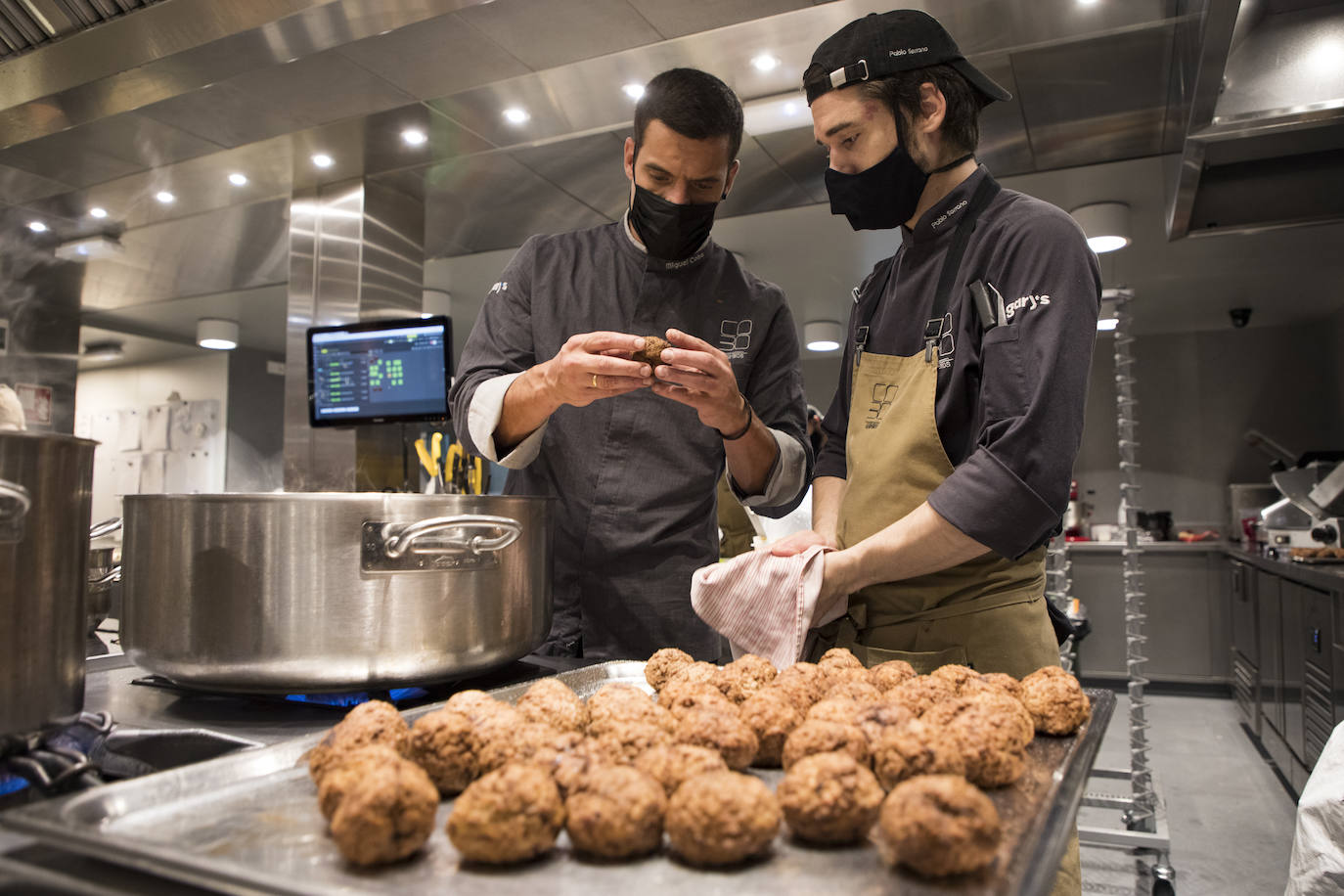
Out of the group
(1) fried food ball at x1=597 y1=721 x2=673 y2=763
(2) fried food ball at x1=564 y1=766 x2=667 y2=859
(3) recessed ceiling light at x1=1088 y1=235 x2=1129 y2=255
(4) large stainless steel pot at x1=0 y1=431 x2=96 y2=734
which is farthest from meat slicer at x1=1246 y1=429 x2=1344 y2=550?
(4) large stainless steel pot at x1=0 y1=431 x2=96 y2=734

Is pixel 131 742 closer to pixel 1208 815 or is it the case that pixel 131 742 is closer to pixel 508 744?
pixel 508 744

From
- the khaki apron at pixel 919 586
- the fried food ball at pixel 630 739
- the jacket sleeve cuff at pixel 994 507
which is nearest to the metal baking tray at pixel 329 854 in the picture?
the fried food ball at pixel 630 739

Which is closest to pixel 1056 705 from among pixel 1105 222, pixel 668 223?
pixel 668 223

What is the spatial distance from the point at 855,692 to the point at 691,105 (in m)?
0.99

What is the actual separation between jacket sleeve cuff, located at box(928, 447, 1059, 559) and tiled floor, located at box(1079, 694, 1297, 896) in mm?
1780

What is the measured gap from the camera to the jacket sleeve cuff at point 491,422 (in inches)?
53.7

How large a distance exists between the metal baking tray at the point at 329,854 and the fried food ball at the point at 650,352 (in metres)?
0.70

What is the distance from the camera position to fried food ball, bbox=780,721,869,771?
688mm

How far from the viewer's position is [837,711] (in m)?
0.74

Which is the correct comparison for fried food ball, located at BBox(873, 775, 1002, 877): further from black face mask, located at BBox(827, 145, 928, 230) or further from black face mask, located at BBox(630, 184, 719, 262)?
black face mask, located at BBox(630, 184, 719, 262)

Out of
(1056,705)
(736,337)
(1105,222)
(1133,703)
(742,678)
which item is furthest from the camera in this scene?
(1105,222)

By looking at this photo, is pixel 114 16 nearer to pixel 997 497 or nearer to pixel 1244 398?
pixel 997 497

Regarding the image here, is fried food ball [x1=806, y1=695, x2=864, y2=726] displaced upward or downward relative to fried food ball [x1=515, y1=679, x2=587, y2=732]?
upward

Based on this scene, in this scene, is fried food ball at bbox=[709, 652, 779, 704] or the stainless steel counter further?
fried food ball at bbox=[709, 652, 779, 704]
